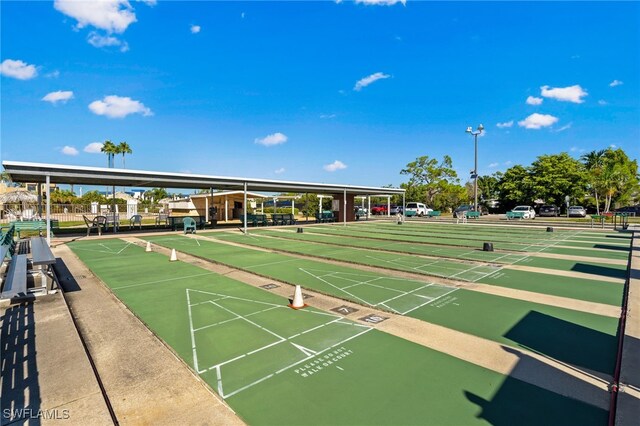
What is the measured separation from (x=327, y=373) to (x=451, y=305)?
368 cm

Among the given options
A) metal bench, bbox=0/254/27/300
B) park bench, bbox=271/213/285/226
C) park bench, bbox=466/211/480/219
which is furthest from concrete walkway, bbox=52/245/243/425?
park bench, bbox=466/211/480/219

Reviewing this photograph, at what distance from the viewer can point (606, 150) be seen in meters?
49.3

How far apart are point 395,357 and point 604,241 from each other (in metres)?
18.9

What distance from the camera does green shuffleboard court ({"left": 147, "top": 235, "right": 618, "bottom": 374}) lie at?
497cm

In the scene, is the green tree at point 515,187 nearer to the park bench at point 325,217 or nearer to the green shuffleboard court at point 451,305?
the park bench at point 325,217

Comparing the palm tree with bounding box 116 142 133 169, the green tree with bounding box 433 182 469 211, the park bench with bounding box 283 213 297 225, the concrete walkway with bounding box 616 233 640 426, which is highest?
the palm tree with bounding box 116 142 133 169

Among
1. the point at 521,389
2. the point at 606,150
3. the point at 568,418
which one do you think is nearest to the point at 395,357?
→ the point at 521,389

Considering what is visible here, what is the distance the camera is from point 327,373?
4.01 m

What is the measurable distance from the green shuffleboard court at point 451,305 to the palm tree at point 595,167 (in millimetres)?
49253

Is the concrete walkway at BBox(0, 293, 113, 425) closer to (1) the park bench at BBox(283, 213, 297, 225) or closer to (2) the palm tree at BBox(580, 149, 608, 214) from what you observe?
(1) the park bench at BBox(283, 213, 297, 225)

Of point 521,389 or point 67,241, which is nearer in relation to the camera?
point 521,389

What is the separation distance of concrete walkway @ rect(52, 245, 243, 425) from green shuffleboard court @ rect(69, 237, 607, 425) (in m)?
0.15

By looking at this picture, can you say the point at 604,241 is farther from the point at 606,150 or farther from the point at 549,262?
the point at 606,150

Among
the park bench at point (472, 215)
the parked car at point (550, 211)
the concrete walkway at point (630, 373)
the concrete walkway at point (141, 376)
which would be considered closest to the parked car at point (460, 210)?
the park bench at point (472, 215)
